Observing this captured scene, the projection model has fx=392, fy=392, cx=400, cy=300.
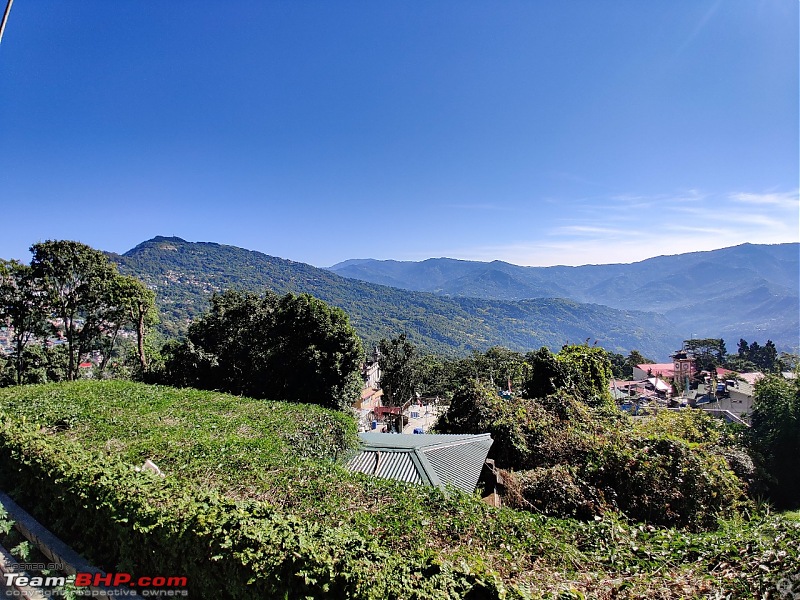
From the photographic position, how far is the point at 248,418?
6.50 meters

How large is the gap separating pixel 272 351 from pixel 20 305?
32.0 ft

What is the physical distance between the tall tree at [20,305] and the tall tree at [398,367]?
77.4ft

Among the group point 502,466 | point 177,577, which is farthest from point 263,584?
point 502,466

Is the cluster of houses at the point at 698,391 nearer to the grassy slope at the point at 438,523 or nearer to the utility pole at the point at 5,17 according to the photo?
the grassy slope at the point at 438,523

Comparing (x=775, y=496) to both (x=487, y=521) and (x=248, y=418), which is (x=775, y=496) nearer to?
(x=487, y=521)

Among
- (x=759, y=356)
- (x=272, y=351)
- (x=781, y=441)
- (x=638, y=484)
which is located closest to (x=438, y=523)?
(x=638, y=484)

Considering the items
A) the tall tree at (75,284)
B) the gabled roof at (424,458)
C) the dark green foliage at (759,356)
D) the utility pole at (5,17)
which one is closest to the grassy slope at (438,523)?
the gabled roof at (424,458)

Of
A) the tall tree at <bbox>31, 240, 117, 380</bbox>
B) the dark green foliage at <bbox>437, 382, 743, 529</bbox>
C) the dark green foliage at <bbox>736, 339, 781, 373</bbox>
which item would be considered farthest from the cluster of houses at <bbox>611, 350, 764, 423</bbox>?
the tall tree at <bbox>31, 240, 117, 380</bbox>

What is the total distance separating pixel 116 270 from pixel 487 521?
64.3ft

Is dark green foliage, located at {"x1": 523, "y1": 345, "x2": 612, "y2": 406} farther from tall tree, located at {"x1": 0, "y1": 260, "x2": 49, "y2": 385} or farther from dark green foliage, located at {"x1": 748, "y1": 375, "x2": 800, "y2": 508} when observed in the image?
tall tree, located at {"x1": 0, "y1": 260, "x2": 49, "y2": 385}

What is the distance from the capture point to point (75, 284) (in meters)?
15.9

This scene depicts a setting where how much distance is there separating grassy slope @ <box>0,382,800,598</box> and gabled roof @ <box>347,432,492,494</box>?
147 centimetres

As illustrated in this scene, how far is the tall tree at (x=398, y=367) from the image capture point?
35.9m

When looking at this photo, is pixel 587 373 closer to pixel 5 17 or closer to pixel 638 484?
pixel 638 484
